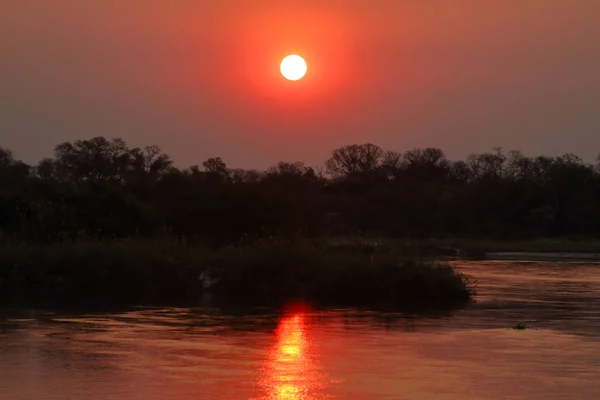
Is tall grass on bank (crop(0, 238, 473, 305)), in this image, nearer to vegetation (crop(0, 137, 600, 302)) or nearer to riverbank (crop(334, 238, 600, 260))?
vegetation (crop(0, 137, 600, 302))

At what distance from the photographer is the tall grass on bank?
2902 cm

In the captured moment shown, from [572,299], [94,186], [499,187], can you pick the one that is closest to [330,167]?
[499,187]

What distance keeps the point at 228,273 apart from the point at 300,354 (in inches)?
542

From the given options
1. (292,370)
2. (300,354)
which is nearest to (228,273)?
(300,354)

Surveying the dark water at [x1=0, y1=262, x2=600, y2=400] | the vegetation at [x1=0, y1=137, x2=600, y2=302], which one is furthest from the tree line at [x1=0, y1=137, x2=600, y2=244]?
the dark water at [x1=0, y1=262, x2=600, y2=400]

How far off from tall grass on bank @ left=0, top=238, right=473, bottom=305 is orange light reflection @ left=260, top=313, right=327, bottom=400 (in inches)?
345

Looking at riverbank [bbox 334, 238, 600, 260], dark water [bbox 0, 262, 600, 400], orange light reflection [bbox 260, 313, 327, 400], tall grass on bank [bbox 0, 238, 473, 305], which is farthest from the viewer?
riverbank [bbox 334, 238, 600, 260]

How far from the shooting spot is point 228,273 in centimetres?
3064

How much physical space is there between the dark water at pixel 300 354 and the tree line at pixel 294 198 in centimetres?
1430

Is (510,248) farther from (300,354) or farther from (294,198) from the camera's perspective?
(300,354)

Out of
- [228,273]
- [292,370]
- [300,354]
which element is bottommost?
[292,370]

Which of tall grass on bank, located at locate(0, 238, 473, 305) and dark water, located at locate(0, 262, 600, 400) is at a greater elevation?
tall grass on bank, located at locate(0, 238, 473, 305)

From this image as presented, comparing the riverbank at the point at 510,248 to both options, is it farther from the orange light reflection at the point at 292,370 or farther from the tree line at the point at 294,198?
the orange light reflection at the point at 292,370

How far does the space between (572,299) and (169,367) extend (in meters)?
17.3
